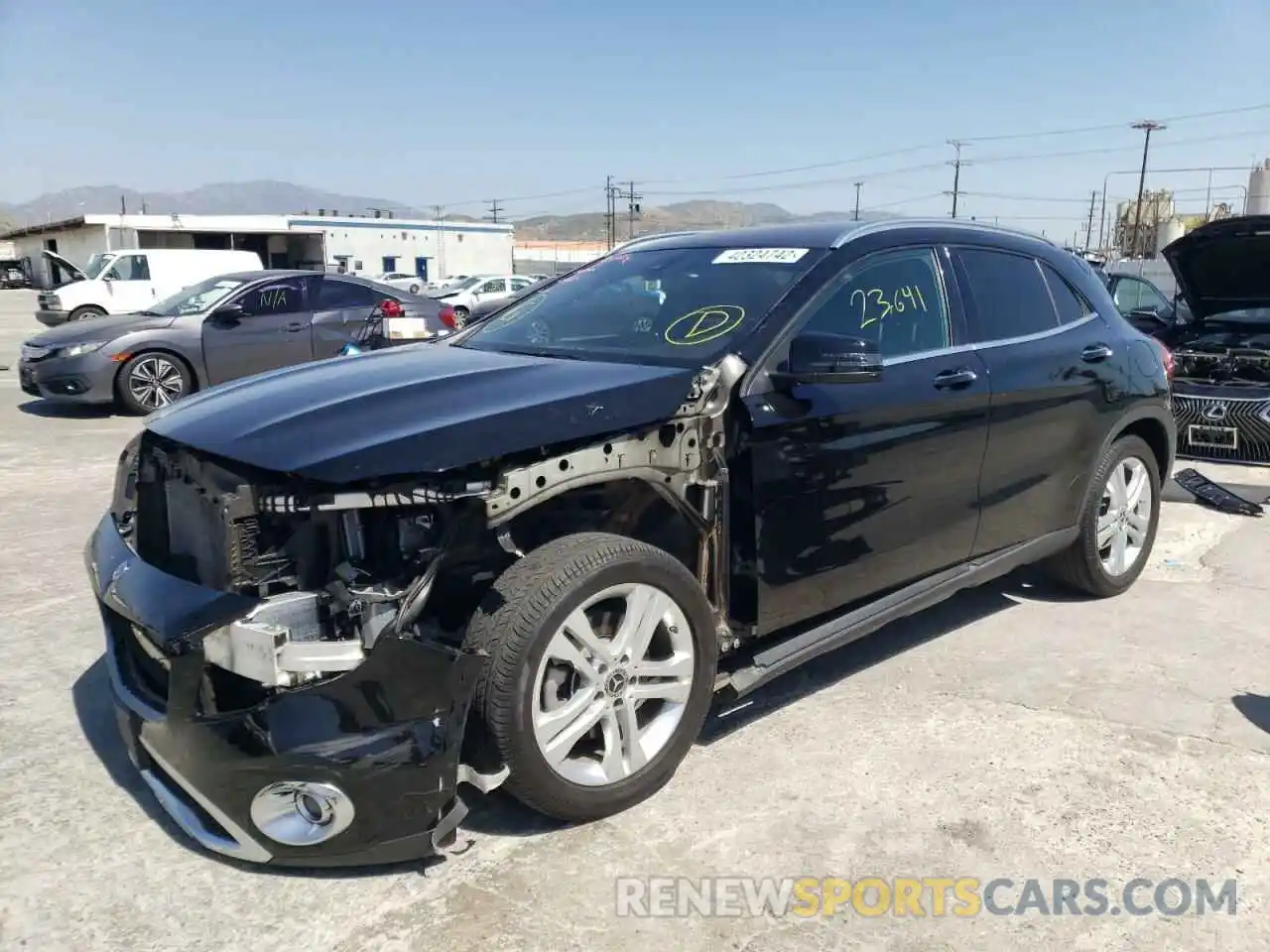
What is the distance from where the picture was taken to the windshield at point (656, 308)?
11.0 feet

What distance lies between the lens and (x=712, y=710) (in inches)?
136

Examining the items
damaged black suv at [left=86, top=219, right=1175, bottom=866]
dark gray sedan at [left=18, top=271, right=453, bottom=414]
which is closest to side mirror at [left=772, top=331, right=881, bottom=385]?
damaged black suv at [left=86, top=219, right=1175, bottom=866]

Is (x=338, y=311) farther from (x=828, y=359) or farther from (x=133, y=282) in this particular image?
(x=133, y=282)

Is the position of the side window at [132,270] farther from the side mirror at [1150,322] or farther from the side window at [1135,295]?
the side mirror at [1150,322]

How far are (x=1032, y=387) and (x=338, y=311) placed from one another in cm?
851

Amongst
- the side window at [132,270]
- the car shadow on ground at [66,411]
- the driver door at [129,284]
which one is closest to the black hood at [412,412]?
the car shadow on ground at [66,411]

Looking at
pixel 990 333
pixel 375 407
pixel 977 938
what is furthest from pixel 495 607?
pixel 990 333

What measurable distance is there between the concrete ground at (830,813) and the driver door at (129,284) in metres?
17.7

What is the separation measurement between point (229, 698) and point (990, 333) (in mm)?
3183

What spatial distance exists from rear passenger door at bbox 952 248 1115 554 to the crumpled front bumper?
8.29ft

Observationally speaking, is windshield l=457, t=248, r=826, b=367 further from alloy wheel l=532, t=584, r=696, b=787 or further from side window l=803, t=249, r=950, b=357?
alloy wheel l=532, t=584, r=696, b=787

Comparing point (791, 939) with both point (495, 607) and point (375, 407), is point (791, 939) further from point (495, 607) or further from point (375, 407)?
point (375, 407)

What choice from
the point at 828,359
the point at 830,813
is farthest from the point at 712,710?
the point at 828,359

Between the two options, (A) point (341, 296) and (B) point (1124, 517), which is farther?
(A) point (341, 296)
